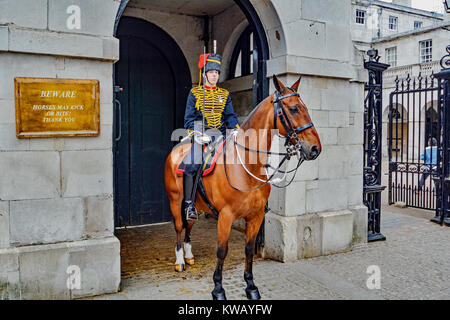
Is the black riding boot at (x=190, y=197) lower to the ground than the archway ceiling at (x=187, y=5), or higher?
lower

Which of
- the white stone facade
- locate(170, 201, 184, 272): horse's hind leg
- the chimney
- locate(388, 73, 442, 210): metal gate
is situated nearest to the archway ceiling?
the white stone facade

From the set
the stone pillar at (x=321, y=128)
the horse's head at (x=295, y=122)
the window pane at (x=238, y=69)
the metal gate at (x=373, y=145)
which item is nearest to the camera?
the horse's head at (x=295, y=122)

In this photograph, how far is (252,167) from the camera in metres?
4.35

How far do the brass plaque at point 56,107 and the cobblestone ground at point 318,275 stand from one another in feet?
6.73

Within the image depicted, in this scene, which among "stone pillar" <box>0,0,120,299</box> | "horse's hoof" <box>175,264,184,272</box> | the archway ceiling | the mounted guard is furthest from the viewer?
the archway ceiling

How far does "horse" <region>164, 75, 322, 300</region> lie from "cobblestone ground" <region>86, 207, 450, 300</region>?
571mm

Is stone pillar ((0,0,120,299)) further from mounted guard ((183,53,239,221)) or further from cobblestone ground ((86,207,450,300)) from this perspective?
mounted guard ((183,53,239,221))

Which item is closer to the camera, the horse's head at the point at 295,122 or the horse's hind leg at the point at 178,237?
A: the horse's head at the point at 295,122

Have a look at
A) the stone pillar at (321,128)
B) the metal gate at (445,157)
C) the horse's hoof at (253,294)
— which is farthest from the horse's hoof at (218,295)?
the metal gate at (445,157)

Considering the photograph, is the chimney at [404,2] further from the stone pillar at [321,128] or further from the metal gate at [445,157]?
the stone pillar at [321,128]

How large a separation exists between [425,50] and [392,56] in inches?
96.5

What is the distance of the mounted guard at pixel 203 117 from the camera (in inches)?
189

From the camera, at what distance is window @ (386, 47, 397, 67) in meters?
27.4
